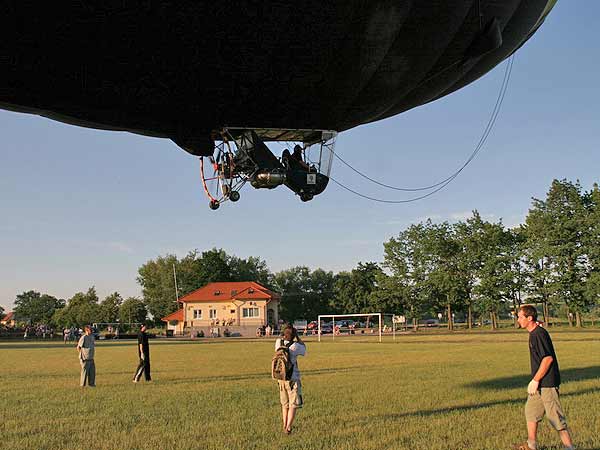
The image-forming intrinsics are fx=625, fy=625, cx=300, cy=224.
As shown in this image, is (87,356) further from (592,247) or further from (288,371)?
(592,247)

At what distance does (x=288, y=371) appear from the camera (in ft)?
32.6

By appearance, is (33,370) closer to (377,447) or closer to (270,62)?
(377,447)

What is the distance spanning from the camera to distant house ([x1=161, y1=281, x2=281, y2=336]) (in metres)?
86.3

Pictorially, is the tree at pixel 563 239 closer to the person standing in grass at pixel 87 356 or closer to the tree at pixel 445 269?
the tree at pixel 445 269

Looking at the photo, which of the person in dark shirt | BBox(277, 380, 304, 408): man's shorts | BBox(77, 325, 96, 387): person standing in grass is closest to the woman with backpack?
BBox(277, 380, 304, 408): man's shorts

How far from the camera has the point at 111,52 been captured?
6.35m

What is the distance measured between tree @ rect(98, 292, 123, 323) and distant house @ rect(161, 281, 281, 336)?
23.4 meters

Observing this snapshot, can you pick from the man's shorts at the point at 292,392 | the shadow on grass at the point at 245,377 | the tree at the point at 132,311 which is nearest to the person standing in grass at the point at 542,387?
the man's shorts at the point at 292,392

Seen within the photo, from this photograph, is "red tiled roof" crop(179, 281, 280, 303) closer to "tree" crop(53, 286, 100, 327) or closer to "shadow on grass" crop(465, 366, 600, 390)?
"tree" crop(53, 286, 100, 327)

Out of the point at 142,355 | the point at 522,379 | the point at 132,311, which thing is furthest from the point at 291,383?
the point at 132,311

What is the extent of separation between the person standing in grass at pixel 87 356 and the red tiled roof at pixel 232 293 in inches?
2669

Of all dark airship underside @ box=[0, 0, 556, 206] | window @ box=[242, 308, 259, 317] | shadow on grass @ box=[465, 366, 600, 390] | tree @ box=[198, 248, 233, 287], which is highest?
tree @ box=[198, 248, 233, 287]

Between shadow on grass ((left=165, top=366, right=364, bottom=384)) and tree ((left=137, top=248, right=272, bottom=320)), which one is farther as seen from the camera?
tree ((left=137, top=248, right=272, bottom=320))

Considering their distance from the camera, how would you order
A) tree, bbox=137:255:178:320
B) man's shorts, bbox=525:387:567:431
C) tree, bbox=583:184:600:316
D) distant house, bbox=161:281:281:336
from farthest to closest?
tree, bbox=137:255:178:320 < distant house, bbox=161:281:281:336 < tree, bbox=583:184:600:316 < man's shorts, bbox=525:387:567:431
